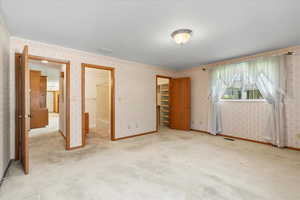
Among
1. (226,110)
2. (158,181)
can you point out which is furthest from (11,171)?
(226,110)

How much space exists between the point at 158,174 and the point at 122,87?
2.65m

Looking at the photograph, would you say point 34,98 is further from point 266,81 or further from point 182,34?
point 266,81

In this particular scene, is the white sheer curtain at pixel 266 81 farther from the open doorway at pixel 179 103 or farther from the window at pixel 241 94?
the open doorway at pixel 179 103

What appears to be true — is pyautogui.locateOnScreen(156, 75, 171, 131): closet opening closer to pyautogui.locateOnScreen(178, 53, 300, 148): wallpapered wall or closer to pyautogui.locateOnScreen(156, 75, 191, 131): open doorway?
pyautogui.locateOnScreen(156, 75, 191, 131): open doorway

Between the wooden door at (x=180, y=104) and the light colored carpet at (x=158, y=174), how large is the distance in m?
1.88

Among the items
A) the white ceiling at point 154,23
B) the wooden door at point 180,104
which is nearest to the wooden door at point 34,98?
the white ceiling at point 154,23

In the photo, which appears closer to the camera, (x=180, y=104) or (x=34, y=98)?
(x=180, y=104)

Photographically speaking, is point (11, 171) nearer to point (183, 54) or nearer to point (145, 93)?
point (145, 93)

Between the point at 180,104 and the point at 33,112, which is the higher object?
the point at 180,104

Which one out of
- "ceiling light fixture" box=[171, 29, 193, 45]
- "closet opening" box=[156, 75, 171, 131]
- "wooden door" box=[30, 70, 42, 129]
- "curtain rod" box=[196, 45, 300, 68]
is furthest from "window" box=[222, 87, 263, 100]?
"wooden door" box=[30, 70, 42, 129]

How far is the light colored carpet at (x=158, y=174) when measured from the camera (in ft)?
5.27

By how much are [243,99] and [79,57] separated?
4561mm

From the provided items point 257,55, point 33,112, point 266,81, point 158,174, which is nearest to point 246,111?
point 266,81

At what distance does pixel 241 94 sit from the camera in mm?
3885
